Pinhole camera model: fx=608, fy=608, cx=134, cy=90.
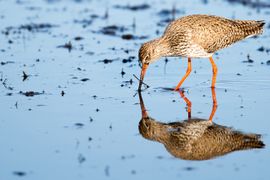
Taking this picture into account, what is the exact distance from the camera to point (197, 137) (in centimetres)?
933

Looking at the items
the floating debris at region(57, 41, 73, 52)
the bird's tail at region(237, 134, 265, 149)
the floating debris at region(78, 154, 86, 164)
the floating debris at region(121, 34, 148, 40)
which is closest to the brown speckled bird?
the bird's tail at region(237, 134, 265, 149)

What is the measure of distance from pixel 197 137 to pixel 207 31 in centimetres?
318

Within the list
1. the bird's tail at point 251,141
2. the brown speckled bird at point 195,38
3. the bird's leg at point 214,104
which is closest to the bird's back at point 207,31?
the brown speckled bird at point 195,38

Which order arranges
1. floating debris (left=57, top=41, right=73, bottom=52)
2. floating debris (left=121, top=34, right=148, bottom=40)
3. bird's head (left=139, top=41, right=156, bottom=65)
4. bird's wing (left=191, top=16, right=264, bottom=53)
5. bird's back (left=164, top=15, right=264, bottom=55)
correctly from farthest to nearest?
floating debris (left=121, top=34, right=148, bottom=40)
floating debris (left=57, top=41, right=73, bottom=52)
bird's wing (left=191, top=16, right=264, bottom=53)
bird's back (left=164, top=15, right=264, bottom=55)
bird's head (left=139, top=41, right=156, bottom=65)

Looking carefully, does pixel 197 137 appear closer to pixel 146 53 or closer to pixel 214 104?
pixel 214 104

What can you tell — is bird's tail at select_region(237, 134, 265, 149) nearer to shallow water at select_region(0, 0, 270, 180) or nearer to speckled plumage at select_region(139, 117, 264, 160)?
speckled plumage at select_region(139, 117, 264, 160)

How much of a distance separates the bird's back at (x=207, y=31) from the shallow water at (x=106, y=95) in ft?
2.90

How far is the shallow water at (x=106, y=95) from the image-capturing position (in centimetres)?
826

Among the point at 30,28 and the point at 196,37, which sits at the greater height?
the point at 196,37

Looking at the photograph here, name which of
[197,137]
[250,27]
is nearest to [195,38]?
[250,27]

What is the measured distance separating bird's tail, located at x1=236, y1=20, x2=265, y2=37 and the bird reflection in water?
105 inches

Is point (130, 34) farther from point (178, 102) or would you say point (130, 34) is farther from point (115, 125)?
point (115, 125)

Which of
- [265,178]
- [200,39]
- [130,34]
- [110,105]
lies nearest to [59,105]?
[110,105]

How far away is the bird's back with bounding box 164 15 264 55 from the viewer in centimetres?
1166
